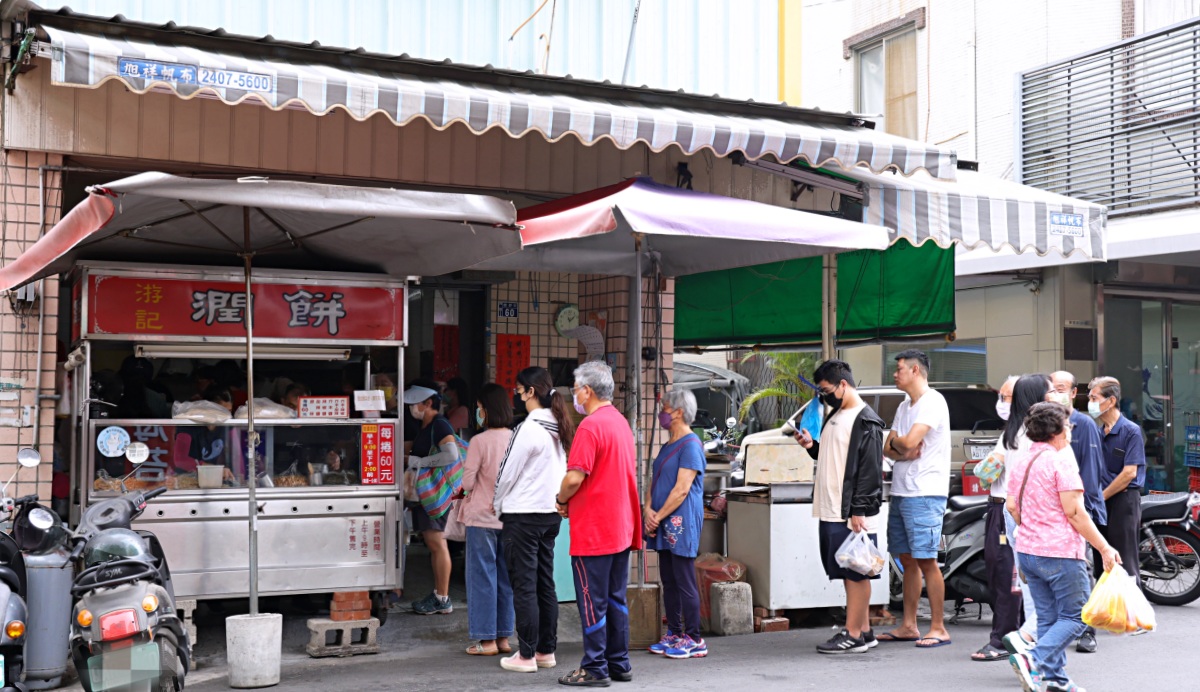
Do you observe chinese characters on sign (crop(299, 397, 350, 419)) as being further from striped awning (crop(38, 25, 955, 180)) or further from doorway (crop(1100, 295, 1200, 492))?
doorway (crop(1100, 295, 1200, 492))

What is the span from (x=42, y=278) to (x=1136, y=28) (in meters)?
14.4

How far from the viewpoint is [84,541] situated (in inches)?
238

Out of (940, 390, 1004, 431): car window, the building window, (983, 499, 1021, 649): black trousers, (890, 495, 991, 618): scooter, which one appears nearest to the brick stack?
(890, 495, 991, 618): scooter

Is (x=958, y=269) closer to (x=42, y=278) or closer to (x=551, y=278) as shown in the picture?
(x=551, y=278)

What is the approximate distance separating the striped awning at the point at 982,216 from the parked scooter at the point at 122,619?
5.86m

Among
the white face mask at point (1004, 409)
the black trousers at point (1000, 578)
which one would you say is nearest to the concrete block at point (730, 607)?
the black trousers at point (1000, 578)

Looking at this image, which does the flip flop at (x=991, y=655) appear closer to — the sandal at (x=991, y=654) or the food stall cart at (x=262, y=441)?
the sandal at (x=991, y=654)

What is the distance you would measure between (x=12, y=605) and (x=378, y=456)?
2.50 m

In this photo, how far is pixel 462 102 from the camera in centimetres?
684

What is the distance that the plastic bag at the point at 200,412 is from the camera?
289 inches

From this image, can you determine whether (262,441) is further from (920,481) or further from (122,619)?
(920,481)

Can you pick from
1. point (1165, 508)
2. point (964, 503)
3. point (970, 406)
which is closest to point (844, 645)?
point (964, 503)

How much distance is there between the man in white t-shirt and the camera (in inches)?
298

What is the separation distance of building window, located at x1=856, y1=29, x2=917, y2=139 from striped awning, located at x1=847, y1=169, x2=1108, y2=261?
9.75 metres
